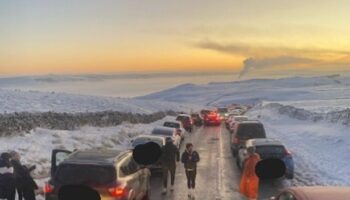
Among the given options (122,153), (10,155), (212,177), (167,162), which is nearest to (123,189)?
(122,153)

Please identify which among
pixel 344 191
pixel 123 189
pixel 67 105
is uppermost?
pixel 344 191

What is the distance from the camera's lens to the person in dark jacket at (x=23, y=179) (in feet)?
37.6

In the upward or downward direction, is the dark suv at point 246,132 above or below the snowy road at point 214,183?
above

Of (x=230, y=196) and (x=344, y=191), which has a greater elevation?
(x=344, y=191)

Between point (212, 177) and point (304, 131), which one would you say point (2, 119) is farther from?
point (304, 131)

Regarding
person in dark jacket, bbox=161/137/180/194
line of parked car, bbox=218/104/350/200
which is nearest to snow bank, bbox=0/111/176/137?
person in dark jacket, bbox=161/137/180/194

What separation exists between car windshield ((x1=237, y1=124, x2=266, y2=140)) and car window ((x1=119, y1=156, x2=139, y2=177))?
565 inches

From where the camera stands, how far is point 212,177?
20.0 meters

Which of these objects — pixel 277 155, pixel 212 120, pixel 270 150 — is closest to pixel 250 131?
pixel 270 150

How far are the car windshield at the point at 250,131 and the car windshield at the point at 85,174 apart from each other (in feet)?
52.7

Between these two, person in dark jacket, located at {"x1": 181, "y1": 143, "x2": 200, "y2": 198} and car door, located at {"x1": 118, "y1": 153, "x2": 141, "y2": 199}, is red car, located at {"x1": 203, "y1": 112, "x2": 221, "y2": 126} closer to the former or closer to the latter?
person in dark jacket, located at {"x1": 181, "y1": 143, "x2": 200, "y2": 198}

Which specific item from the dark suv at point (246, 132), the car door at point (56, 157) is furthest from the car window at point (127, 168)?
the dark suv at point (246, 132)

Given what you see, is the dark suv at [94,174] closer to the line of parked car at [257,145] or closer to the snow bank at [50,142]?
the line of parked car at [257,145]

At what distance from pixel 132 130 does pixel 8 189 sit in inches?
1129
